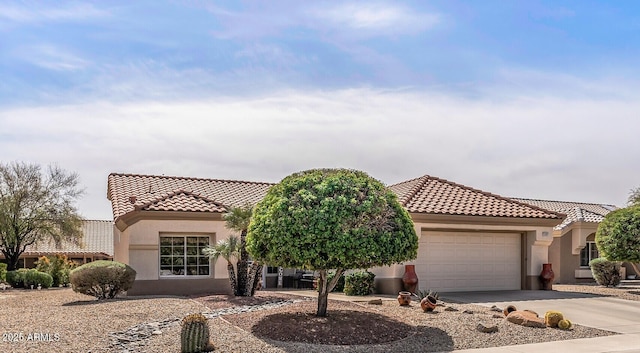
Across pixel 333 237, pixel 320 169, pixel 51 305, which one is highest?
pixel 320 169

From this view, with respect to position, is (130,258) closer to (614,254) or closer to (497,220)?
(497,220)

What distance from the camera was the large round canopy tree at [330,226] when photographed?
41.9 feet

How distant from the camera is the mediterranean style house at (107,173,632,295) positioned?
20.7 metres

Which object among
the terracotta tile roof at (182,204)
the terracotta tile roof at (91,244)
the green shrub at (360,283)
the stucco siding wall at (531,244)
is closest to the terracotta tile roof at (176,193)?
the terracotta tile roof at (182,204)

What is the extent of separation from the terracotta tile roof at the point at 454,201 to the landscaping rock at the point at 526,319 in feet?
21.1

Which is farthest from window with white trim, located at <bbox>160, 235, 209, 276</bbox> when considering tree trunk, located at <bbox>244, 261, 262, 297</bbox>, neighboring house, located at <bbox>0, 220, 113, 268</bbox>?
neighboring house, located at <bbox>0, 220, 113, 268</bbox>

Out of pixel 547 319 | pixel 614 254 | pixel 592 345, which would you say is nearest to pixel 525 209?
pixel 614 254

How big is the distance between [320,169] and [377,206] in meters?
1.77

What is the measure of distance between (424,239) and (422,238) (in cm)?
11

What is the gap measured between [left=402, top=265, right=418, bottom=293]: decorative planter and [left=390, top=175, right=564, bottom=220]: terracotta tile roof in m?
1.92

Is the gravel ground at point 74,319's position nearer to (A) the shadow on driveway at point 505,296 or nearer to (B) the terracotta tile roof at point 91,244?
(A) the shadow on driveway at point 505,296

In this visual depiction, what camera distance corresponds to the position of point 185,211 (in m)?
20.8

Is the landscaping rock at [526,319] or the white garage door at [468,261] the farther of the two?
the white garage door at [468,261]

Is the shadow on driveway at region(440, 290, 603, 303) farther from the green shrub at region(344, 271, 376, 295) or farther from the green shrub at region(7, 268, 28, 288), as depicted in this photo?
the green shrub at region(7, 268, 28, 288)
